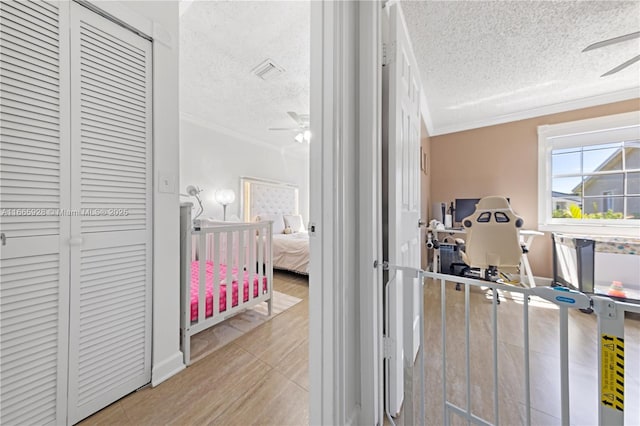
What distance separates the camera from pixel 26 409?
99 centimetres

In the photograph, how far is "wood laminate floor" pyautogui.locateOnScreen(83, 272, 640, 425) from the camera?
1.17 meters

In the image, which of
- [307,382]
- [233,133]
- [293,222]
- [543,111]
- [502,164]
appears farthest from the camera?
[293,222]

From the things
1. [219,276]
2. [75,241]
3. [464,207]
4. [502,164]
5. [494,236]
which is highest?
[502,164]

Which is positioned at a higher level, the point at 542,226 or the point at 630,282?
the point at 542,226

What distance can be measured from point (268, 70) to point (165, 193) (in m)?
1.71

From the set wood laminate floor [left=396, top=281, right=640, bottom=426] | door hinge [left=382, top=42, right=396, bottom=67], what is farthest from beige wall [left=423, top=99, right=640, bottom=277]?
door hinge [left=382, top=42, right=396, bottom=67]

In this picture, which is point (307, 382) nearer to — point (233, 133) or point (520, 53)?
point (520, 53)

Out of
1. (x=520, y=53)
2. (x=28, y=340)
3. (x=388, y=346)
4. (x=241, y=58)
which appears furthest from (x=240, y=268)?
(x=520, y=53)

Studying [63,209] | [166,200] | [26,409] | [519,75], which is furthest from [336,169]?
[519,75]

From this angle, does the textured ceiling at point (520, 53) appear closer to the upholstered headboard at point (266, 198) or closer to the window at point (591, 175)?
the window at point (591, 175)

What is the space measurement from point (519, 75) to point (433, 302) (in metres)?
2.65

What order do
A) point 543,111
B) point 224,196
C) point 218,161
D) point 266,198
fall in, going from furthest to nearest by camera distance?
point 266,198 < point 218,161 < point 224,196 < point 543,111

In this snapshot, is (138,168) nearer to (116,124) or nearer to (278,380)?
(116,124)

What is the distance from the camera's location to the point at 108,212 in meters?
1.23
